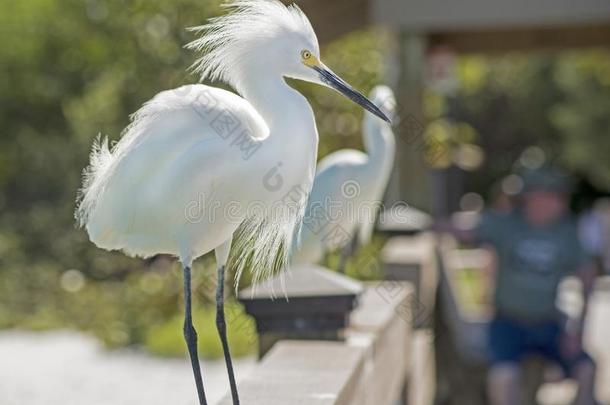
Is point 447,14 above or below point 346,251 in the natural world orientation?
above

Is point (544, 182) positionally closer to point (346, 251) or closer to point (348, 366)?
point (346, 251)

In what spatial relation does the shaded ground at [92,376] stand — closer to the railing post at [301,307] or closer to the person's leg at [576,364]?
the person's leg at [576,364]

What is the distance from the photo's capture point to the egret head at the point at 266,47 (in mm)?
2336

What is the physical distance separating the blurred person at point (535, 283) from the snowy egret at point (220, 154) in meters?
2.54

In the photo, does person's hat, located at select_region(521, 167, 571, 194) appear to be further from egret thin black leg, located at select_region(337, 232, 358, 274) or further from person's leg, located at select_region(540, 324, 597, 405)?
egret thin black leg, located at select_region(337, 232, 358, 274)

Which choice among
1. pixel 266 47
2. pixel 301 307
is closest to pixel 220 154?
pixel 266 47

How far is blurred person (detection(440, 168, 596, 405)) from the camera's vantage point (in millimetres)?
4707

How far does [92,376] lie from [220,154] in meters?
4.49

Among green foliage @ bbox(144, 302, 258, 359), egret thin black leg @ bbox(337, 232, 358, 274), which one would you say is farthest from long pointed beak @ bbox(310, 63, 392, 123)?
green foliage @ bbox(144, 302, 258, 359)

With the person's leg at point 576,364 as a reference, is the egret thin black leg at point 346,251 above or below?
above

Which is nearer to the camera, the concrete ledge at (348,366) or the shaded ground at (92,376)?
the concrete ledge at (348,366)

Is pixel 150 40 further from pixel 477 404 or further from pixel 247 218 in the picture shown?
pixel 247 218

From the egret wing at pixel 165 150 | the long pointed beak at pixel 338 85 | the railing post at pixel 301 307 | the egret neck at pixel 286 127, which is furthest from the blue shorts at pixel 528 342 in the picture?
the egret wing at pixel 165 150

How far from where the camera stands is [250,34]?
91.9 inches
